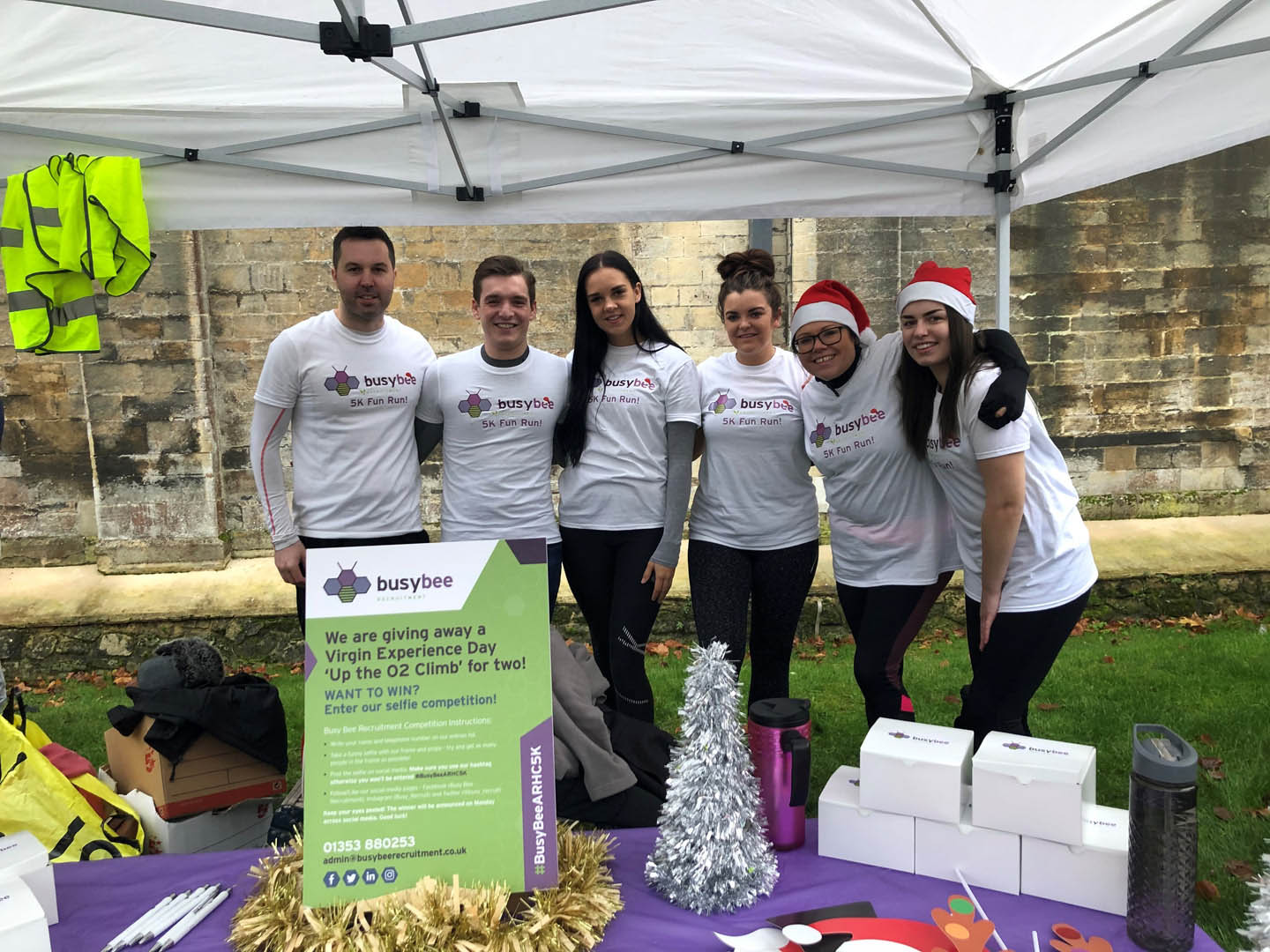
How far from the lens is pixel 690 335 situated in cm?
559

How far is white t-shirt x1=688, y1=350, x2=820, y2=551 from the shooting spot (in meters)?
2.65

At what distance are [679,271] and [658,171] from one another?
274 cm

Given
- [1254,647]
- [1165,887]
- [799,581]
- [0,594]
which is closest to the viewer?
[1165,887]

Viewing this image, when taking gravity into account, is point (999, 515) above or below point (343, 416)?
below

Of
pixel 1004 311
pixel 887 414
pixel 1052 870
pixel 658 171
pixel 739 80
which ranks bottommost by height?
pixel 1052 870

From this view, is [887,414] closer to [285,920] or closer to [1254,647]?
[285,920]

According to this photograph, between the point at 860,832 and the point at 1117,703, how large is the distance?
10.6ft

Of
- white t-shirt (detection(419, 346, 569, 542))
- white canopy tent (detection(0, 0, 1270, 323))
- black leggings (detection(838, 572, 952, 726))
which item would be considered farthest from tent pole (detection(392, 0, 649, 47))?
black leggings (detection(838, 572, 952, 726))

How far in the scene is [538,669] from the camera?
1.40 m

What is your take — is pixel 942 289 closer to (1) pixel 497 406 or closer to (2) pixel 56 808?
(1) pixel 497 406

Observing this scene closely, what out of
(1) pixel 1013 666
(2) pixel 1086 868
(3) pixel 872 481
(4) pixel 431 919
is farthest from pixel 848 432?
(4) pixel 431 919

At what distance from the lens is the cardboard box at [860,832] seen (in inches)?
57.5

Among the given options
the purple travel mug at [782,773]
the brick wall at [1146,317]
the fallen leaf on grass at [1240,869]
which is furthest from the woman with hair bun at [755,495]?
the brick wall at [1146,317]

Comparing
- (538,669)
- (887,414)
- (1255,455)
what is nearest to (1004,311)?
(887,414)
